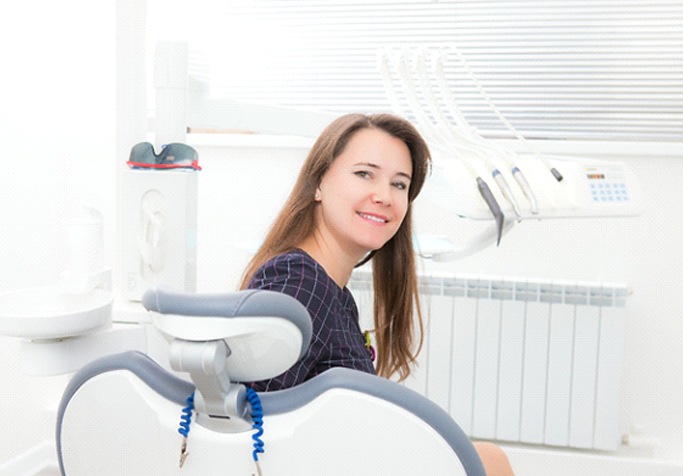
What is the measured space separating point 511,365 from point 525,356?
0.05 metres

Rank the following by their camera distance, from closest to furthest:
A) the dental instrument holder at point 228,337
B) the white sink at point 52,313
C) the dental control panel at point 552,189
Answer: the dental instrument holder at point 228,337
the white sink at point 52,313
the dental control panel at point 552,189

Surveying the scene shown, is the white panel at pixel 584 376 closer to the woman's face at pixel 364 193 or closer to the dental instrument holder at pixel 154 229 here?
the woman's face at pixel 364 193

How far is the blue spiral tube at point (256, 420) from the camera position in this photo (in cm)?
82

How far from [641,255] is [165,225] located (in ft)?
5.55

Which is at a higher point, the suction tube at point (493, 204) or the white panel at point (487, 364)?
the suction tube at point (493, 204)

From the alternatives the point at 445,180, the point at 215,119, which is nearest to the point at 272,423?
the point at 445,180

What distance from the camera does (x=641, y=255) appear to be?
268 cm

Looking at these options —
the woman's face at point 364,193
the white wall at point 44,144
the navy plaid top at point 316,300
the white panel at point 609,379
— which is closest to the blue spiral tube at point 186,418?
the navy plaid top at point 316,300

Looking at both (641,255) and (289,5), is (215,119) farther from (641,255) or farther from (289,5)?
(641,255)

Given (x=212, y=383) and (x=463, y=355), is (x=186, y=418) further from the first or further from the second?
(x=463, y=355)

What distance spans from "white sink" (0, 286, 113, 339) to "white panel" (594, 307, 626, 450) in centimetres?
177

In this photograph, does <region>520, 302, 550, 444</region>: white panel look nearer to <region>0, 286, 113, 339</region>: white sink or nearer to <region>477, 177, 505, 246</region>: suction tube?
<region>477, 177, 505, 246</region>: suction tube

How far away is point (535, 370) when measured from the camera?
8.73 ft

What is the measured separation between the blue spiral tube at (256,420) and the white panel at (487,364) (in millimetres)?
1921
